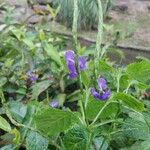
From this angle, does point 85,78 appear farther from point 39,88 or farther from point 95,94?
point 39,88

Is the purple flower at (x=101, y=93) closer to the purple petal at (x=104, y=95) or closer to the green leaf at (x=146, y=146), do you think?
the purple petal at (x=104, y=95)

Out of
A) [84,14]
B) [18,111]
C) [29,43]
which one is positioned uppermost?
[18,111]

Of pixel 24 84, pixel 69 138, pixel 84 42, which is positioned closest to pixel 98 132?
pixel 69 138

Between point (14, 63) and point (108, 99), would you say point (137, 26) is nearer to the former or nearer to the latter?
point (14, 63)

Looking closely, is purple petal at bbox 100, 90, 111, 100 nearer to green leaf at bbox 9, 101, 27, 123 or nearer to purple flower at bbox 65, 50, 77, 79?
purple flower at bbox 65, 50, 77, 79

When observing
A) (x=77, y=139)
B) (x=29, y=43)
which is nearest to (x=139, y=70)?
(x=77, y=139)

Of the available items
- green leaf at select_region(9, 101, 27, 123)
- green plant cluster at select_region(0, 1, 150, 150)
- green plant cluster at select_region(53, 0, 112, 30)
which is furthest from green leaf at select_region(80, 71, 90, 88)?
green plant cluster at select_region(53, 0, 112, 30)

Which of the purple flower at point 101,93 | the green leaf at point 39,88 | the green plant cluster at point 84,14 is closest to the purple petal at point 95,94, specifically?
the purple flower at point 101,93
